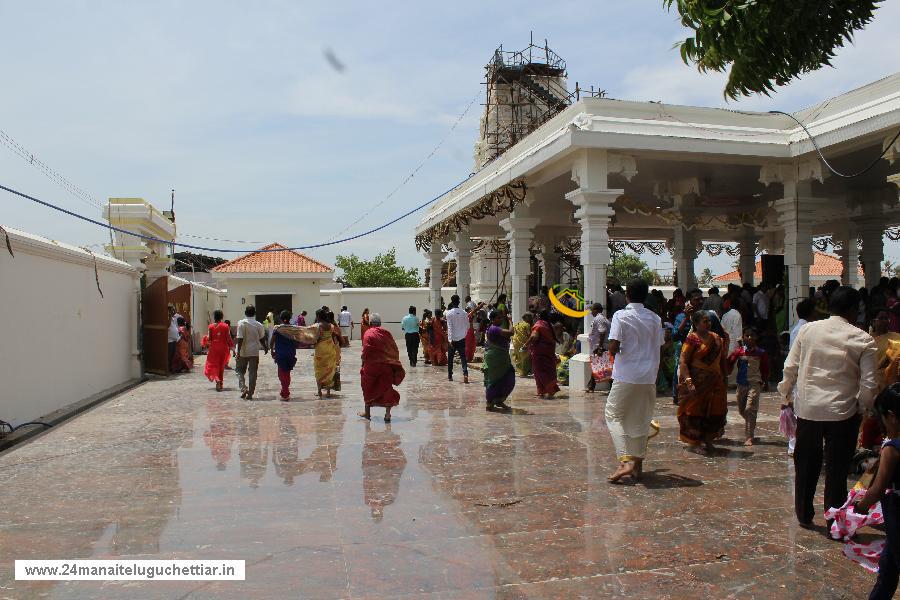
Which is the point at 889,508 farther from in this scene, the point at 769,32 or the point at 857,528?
the point at 769,32

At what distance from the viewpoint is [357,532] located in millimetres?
4352

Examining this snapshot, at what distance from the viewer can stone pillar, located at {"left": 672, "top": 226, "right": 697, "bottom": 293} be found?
17.3m

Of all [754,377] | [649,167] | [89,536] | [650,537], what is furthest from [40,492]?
[649,167]

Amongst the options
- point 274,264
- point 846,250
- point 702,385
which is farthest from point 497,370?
point 274,264

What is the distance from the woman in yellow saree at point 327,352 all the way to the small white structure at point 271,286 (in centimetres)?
1768

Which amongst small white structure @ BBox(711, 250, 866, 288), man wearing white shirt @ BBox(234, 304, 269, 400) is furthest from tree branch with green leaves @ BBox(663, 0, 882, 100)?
small white structure @ BBox(711, 250, 866, 288)

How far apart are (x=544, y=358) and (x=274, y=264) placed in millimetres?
20693

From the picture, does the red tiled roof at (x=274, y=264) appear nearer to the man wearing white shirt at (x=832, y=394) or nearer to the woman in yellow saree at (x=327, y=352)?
the woman in yellow saree at (x=327, y=352)

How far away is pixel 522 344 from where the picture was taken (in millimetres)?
12430

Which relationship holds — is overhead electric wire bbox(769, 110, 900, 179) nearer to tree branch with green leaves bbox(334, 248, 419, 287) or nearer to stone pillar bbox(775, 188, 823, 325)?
stone pillar bbox(775, 188, 823, 325)

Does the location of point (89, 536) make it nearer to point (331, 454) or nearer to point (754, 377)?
point (331, 454)

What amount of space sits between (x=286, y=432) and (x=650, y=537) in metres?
4.72

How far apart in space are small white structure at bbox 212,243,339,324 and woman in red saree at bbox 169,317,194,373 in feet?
39.0

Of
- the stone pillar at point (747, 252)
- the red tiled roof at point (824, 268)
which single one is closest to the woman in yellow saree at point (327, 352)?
the stone pillar at point (747, 252)
